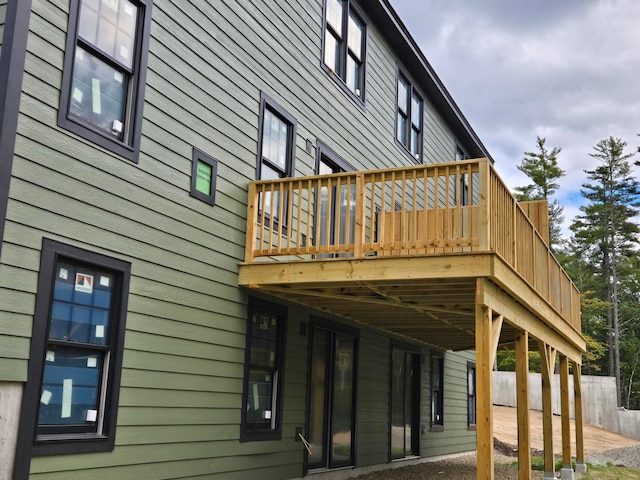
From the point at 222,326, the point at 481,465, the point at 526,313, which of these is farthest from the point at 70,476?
the point at 526,313

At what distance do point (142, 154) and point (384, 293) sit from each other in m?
3.26

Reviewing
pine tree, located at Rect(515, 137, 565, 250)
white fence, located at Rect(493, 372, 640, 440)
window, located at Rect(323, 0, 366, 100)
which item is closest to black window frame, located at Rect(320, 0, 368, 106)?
window, located at Rect(323, 0, 366, 100)

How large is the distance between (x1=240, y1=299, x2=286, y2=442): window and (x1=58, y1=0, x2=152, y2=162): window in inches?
112

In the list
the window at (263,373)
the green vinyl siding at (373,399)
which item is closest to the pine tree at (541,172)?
the green vinyl siding at (373,399)

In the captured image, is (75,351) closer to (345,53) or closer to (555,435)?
(345,53)

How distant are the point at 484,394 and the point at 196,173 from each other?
12.4 ft

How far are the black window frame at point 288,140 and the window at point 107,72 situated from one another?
220 cm

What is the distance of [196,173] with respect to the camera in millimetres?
7480

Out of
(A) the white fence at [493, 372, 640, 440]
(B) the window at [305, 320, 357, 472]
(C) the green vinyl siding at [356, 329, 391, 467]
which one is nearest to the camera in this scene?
(B) the window at [305, 320, 357, 472]

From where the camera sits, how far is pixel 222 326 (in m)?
7.76

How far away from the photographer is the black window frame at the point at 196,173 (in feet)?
24.4

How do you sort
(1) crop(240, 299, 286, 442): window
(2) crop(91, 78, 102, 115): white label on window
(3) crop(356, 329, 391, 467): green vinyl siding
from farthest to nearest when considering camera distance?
(3) crop(356, 329, 391, 467): green vinyl siding
(1) crop(240, 299, 286, 442): window
(2) crop(91, 78, 102, 115): white label on window

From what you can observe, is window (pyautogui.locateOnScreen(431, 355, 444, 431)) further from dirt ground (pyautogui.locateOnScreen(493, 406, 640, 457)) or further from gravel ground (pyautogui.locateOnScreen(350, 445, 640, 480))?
dirt ground (pyautogui.locateOnScreen(493, 406, 640, 457))

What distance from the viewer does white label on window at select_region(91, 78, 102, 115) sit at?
616cm
